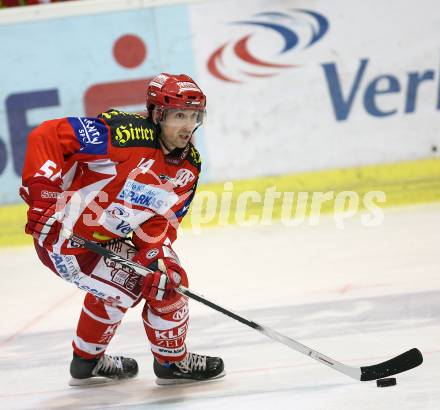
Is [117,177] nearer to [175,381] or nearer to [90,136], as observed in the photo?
[90,136]

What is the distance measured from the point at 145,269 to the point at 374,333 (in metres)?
1.04

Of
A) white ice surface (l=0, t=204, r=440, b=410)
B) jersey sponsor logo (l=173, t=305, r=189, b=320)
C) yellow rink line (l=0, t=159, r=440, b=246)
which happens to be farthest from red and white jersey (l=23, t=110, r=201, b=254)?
yellow rink line (l=0, t=159, r=440, b=246)

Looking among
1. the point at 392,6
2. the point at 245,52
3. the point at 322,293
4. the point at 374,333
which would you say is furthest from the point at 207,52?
the point at 374,333

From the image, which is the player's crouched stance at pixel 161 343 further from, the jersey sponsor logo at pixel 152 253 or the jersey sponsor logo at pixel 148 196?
the jersey sponsor logo at pixel 148 196

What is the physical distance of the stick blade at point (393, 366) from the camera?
9.78 feet

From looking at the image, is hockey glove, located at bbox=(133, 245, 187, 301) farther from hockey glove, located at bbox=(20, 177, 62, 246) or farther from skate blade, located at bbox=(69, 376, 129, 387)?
skate blade, located at bbox=(69, 376, 129, 387)

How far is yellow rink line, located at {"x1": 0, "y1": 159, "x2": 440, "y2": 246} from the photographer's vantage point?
6.38m

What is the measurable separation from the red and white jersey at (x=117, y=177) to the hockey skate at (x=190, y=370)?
43 centimetres

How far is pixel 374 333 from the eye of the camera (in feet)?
11.9

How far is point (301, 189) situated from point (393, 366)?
345cm

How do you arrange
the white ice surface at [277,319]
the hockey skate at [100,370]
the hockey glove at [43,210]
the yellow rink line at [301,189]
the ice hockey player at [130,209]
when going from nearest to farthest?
1. the hockey glove at [43,210]
2. the white ice surface at [277,319]
3. the ice hockey player at [130,209]
4. the hockey skate at [100,370]
5. the yellow rink line at [301,189]

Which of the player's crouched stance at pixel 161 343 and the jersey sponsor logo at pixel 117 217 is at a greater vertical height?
the jersey sponsor logo at pixel 117 217

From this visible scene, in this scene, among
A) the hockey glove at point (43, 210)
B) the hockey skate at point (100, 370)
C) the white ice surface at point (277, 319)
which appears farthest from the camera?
the hockey skate at point (100, 370)

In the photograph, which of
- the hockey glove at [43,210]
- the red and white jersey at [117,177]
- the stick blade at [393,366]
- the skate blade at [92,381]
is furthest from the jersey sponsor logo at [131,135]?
the stick blade at [393,366]
